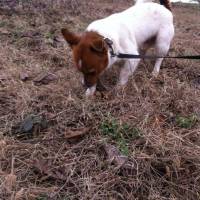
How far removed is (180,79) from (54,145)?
240cm

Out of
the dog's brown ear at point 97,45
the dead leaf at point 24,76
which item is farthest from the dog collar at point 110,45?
the dead leaf at point 24,76

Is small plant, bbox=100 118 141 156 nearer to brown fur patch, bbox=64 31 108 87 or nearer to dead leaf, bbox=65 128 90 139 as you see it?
dead leaf, bbox=65 128 90 139

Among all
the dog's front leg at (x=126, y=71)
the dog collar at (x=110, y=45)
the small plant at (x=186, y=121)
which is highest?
the dog collar at (x=110, y=45)

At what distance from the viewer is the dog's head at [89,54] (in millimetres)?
4140

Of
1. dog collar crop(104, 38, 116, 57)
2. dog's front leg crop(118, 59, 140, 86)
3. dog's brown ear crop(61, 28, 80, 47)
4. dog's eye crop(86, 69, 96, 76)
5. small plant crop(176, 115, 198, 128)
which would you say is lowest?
dog's front leg crop(118, 59, 140, 86)

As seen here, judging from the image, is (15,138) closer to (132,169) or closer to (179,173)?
(132,169)

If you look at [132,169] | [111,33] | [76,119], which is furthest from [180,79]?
[132,169]

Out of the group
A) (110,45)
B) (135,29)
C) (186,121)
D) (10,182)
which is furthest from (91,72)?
(10,182)

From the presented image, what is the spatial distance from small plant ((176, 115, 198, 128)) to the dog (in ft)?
3.01

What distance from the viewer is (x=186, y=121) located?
4.03 meters

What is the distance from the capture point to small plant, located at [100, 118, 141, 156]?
3.60 meters

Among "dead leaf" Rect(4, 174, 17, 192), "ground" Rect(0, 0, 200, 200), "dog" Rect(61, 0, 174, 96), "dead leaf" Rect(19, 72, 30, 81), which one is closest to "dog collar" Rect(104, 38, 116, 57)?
"dog" Rect(61, 0, 174, 96)

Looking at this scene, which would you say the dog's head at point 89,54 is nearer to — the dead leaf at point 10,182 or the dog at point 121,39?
the dog at point 121,39

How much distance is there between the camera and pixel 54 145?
3.54m
